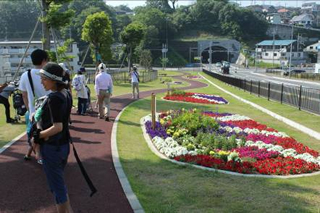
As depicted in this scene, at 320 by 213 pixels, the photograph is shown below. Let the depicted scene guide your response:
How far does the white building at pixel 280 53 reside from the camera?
314 ft

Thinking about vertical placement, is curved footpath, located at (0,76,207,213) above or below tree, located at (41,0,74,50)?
below

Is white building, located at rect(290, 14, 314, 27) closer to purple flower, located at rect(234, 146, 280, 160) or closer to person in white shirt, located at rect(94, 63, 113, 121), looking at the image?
person in white shirt, located at rect(94, 63, 113, 121)

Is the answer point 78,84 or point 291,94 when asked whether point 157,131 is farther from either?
point 291,94

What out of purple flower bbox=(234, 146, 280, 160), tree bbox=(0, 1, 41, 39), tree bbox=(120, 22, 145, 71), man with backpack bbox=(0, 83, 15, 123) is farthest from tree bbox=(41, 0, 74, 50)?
tree bbox=(0, 1, 41, 39)

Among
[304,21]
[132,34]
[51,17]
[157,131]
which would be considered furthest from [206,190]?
[304,21]

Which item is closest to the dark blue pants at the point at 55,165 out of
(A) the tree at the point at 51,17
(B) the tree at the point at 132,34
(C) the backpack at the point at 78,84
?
(C) the backpack at the point at 78,84

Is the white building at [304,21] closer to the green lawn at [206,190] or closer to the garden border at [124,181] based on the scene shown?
the garden border at [124,181]

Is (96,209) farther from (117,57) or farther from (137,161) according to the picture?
(117,57)

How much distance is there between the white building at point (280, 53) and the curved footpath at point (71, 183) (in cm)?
9163

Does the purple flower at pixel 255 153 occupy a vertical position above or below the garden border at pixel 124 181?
below

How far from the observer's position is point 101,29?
27.6 metres

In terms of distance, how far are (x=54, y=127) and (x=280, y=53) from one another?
99.5 meters

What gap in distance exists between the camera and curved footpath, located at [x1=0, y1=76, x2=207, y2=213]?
4.85 m

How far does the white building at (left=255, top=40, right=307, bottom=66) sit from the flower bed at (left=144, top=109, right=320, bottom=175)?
8785 cm
